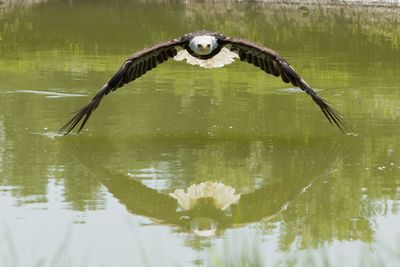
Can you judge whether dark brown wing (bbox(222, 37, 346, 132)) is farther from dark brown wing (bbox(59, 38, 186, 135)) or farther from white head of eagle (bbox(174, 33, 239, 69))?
dark brown wing (bbox(59, 38, 186, 135))

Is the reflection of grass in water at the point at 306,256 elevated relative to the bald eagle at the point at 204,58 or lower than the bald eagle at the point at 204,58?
lower

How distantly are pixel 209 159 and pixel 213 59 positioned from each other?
5.86 feet

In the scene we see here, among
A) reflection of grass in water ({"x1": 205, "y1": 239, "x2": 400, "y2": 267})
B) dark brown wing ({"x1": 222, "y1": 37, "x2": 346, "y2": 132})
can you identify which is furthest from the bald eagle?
reflection of grass in water ({"x1": 205, "y1": 239, "x2": 400, "y2": 267})

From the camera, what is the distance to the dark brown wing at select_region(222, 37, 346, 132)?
37.8 feet

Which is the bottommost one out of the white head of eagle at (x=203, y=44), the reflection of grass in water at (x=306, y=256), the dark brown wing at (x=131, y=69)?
the reflection of grass in water at (x=306, y=256)

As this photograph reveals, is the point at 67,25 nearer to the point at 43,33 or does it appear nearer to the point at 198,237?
the point at 43,33

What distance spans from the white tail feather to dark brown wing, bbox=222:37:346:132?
293 millimetres

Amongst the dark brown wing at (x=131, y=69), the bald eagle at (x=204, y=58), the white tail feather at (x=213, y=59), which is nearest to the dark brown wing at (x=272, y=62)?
the bald eagle at (x=204, y=58)

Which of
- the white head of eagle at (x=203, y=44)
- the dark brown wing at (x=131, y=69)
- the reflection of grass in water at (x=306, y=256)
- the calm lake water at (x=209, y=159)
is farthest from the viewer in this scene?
the white head of eagle at (x=203, y=44)

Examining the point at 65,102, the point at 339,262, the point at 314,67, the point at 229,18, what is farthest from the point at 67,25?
the point at 339,262

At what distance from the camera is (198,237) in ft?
27.6

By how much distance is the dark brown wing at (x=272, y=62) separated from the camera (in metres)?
11.5

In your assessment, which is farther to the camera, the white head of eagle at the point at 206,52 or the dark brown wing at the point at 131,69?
the white head of eagle at the point at 206,52

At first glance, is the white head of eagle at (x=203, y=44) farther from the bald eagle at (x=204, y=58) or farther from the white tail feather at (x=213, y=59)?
the white tail feather at (x=213, y=59)
